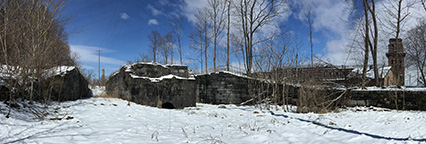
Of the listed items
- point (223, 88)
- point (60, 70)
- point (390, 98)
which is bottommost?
point (390, 98)

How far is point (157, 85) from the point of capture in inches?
452

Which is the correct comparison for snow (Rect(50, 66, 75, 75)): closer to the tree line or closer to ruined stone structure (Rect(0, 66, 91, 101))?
ruined stone structure (Rect(0, 66, 91, 101))

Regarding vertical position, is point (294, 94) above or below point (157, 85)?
below

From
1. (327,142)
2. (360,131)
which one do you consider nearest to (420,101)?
(360,131)

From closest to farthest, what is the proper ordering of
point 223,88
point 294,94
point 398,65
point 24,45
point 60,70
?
1. point 24,45
2. point 60,70
3. point 294,94
4. point 223,88
5. point 398,65

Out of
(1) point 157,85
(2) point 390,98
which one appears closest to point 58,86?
(1) point 157,85

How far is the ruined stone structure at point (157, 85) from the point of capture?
11.5 meters

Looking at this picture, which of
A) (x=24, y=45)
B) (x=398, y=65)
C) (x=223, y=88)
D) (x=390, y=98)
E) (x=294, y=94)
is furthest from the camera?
(x=398, y=65)

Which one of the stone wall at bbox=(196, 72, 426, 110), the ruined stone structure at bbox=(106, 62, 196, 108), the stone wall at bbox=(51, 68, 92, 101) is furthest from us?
the ruined stone structure at bbox=(106, 62, 196, 108)

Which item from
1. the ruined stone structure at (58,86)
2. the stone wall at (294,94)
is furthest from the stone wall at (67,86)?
the stone wall at (294,94)

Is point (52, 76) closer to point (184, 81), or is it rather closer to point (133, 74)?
point (133, 74)

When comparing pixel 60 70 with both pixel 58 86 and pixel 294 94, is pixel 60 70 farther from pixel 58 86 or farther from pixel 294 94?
pixel 294 94

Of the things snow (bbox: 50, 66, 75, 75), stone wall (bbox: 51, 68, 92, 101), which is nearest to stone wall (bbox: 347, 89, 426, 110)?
stone wall (bbox: 51, 68, 92, 101)

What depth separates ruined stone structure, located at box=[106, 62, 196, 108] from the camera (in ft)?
37.6
